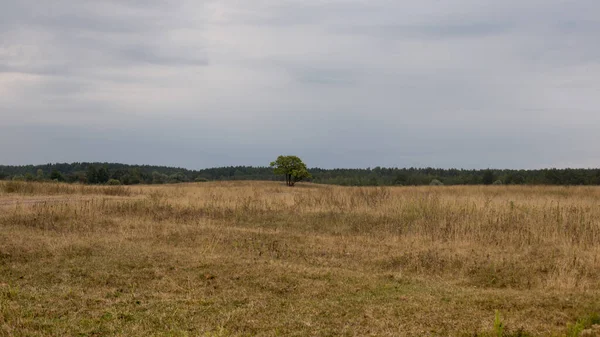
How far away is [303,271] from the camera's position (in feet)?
31.4

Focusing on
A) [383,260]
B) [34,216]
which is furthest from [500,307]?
[34,216]

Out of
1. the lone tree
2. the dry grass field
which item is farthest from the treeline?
the dry grass field

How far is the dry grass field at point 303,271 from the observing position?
21.3 feet

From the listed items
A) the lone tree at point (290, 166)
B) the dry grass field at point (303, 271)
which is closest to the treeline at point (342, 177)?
the lone tree at point (290, 166)

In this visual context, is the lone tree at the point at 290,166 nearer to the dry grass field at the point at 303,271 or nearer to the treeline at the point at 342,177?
the treeline at the point at 342,177

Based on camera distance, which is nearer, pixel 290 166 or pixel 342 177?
pixel 290 166

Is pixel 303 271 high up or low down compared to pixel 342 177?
down

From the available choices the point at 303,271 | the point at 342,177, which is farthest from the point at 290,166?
the point at 342,177

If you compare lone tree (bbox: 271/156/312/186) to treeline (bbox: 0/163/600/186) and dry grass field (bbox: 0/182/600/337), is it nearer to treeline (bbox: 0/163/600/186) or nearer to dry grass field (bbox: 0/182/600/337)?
treeline (bbox: 0/163/600/186)

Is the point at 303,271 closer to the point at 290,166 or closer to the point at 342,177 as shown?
the point at 290,166

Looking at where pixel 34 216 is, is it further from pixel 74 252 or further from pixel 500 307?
pixel 500 307

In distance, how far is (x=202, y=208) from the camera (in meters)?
19.5

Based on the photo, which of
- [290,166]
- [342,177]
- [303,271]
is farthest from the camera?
[342,177]

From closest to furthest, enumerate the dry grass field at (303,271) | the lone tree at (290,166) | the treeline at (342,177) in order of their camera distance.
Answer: the dry grass field at (303,271)
the lone tree at (290,166)
the treeline at (342,177)
